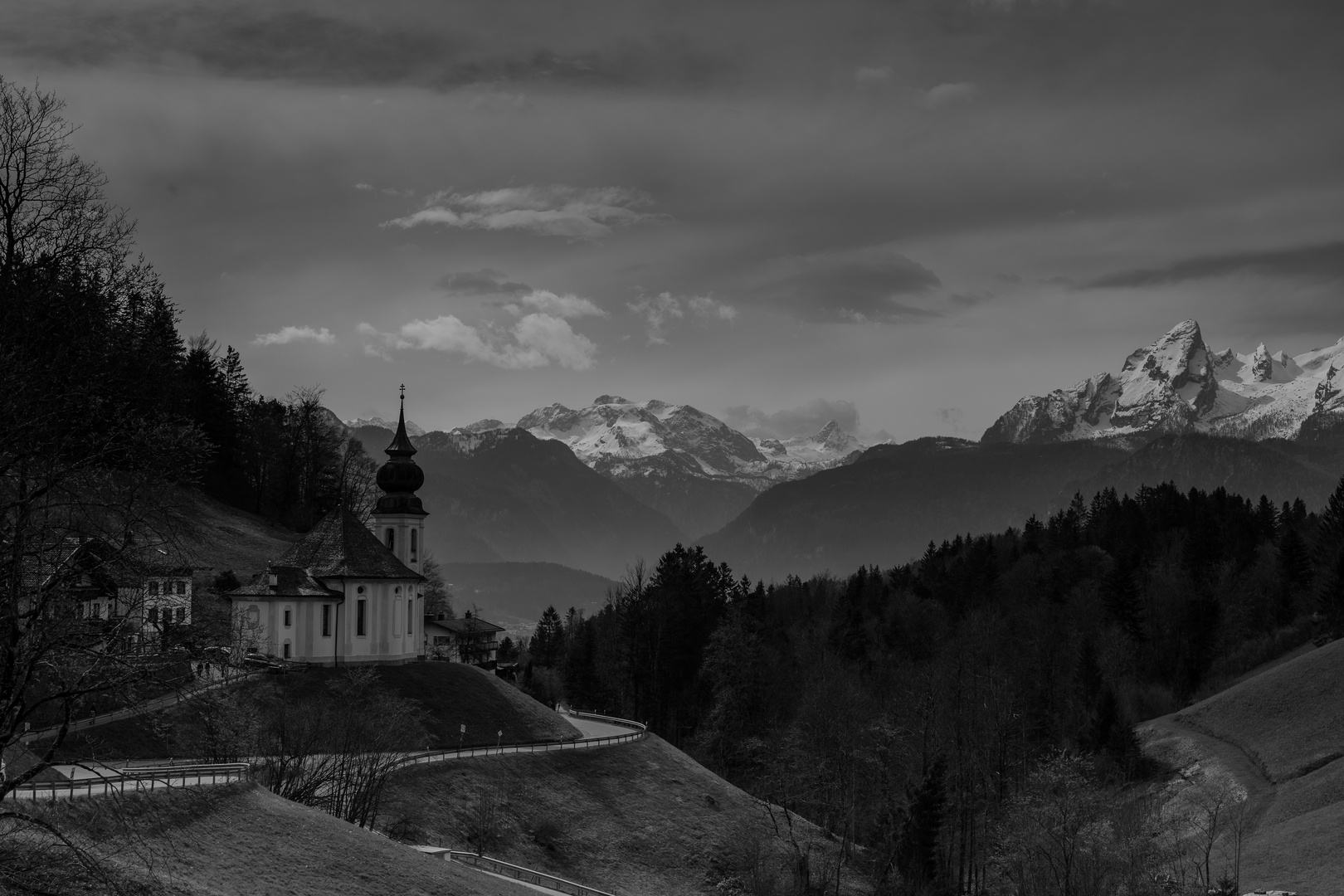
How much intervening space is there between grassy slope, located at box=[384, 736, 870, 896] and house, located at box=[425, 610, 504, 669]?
28.6m

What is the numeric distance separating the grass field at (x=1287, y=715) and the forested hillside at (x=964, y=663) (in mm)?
7934

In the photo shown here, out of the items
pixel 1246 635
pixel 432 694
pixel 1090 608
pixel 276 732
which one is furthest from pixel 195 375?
pixel 1246 635

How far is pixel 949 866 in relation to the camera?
71.9 m

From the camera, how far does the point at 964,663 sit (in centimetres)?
9775

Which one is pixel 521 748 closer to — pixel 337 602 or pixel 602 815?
pixel 602 815

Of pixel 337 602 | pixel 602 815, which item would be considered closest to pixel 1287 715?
pixel 602 815

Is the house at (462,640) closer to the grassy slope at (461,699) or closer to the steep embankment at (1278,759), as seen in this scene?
the grassy slope at (461,699)

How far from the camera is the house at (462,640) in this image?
104000 mm

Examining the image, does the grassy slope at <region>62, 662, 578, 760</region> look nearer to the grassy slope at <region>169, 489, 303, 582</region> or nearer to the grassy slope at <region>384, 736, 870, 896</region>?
the grassy slope at <region>384, 736, 870, 896</region>

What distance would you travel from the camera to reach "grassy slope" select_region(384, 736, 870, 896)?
58.2 m

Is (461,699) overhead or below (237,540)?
below

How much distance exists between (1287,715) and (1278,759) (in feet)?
24.9

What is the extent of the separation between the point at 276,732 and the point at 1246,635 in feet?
312

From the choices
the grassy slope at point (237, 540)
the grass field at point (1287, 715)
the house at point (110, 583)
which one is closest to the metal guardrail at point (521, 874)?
the house at point (110, 583)
